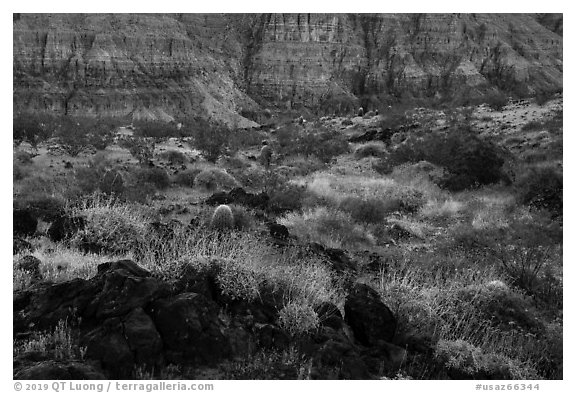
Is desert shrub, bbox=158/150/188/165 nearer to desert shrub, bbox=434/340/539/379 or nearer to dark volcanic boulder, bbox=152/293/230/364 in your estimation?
dark volcanic boulder, bbox=152/293/230/364

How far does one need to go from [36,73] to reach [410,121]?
223ft

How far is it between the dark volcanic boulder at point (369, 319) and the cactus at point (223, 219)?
4264mm

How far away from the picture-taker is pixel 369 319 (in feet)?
19.3

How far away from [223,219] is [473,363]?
568cm

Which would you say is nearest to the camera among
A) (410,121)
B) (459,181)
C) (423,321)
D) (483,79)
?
(423,321)

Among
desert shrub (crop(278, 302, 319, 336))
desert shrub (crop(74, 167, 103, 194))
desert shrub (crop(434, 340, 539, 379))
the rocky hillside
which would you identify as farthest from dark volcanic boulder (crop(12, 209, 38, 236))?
the rocky hillside

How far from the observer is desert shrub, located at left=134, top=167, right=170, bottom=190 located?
50.0 ft

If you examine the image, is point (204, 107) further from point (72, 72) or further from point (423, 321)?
point (423, 321)

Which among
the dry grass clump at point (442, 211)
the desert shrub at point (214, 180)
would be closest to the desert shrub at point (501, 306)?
the dry grass clump at point (442, 211)

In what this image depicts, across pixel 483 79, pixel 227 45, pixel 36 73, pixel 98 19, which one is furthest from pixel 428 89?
pixel 36 73

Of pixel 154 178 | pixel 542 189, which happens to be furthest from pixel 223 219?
pixel 542 189

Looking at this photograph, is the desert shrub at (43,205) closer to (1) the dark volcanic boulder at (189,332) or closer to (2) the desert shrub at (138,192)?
(2) the desert shrub at (138,192)

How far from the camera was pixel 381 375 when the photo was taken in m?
5.28

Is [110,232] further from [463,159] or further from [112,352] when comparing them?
[463,159]
